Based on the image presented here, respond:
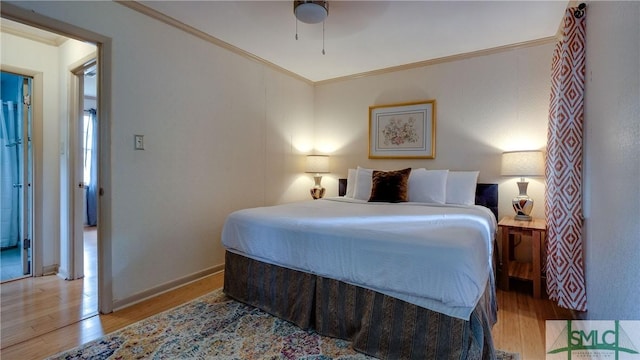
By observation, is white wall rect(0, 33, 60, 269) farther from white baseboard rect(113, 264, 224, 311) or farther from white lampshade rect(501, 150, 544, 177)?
white lampshade rect(501, 150, 544, 177)

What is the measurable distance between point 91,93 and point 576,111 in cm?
693

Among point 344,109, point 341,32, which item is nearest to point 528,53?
point 341,32

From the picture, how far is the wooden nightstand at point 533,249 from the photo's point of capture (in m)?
2.38

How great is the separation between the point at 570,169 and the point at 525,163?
75 cm

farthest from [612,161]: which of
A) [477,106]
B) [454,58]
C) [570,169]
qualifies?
[454,58]

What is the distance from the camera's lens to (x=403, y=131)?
12.1 feet

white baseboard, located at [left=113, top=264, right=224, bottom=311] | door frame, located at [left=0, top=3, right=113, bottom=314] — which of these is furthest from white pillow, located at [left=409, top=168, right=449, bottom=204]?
door frame, located at [left=0, top=3, right=113, bottom=314]

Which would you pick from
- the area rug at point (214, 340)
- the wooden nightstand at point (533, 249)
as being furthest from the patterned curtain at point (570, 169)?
the area rug at point (214, 340)

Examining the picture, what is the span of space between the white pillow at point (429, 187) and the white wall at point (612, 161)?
124 centimetres

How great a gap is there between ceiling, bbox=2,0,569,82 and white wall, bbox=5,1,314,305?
29 cm

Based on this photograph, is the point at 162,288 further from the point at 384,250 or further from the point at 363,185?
the point at 363,185

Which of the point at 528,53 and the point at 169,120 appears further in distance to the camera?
the point at 528,53

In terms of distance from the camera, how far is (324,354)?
1635mm

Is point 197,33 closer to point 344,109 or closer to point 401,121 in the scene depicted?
point 344,109
